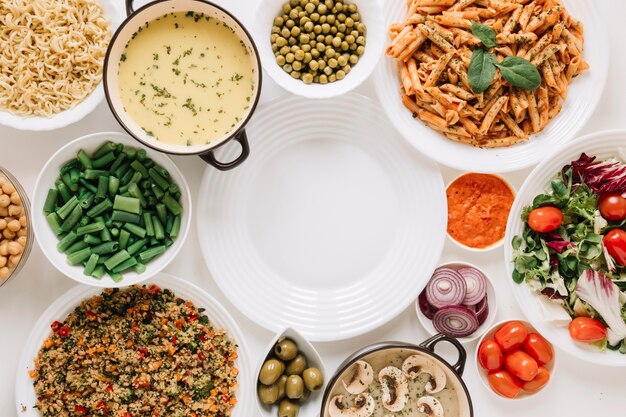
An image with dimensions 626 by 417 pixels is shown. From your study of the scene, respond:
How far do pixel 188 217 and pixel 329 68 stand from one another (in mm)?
816

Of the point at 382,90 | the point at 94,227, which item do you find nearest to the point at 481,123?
the point at 382,90

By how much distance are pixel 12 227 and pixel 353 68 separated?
147 centimetres

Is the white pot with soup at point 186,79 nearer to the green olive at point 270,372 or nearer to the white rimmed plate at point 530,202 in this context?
the green olive at point 270,372

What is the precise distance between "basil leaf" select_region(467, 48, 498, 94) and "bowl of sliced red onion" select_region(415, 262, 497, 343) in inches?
29.3

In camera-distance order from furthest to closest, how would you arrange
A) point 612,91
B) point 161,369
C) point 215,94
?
point 612,91, point 161,369, point 215,94

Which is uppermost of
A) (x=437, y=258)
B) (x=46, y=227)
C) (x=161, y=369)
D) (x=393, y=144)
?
(x=393, y=144)

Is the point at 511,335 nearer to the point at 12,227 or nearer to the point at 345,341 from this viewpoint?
the point at 345,341

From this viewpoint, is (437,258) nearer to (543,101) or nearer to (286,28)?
(543,101)

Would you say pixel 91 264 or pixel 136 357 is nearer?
pixel 91 264

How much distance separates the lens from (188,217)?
2260 mm

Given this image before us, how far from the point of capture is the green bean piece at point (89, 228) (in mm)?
2225

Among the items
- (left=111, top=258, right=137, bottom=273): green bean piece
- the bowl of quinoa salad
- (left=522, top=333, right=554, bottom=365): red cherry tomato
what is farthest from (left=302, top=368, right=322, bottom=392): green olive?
(left=522, top=333, right=554, bottom=365): red cherry tomato

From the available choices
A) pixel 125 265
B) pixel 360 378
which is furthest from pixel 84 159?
pixel 360 378

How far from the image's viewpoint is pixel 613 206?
7.63 feet
